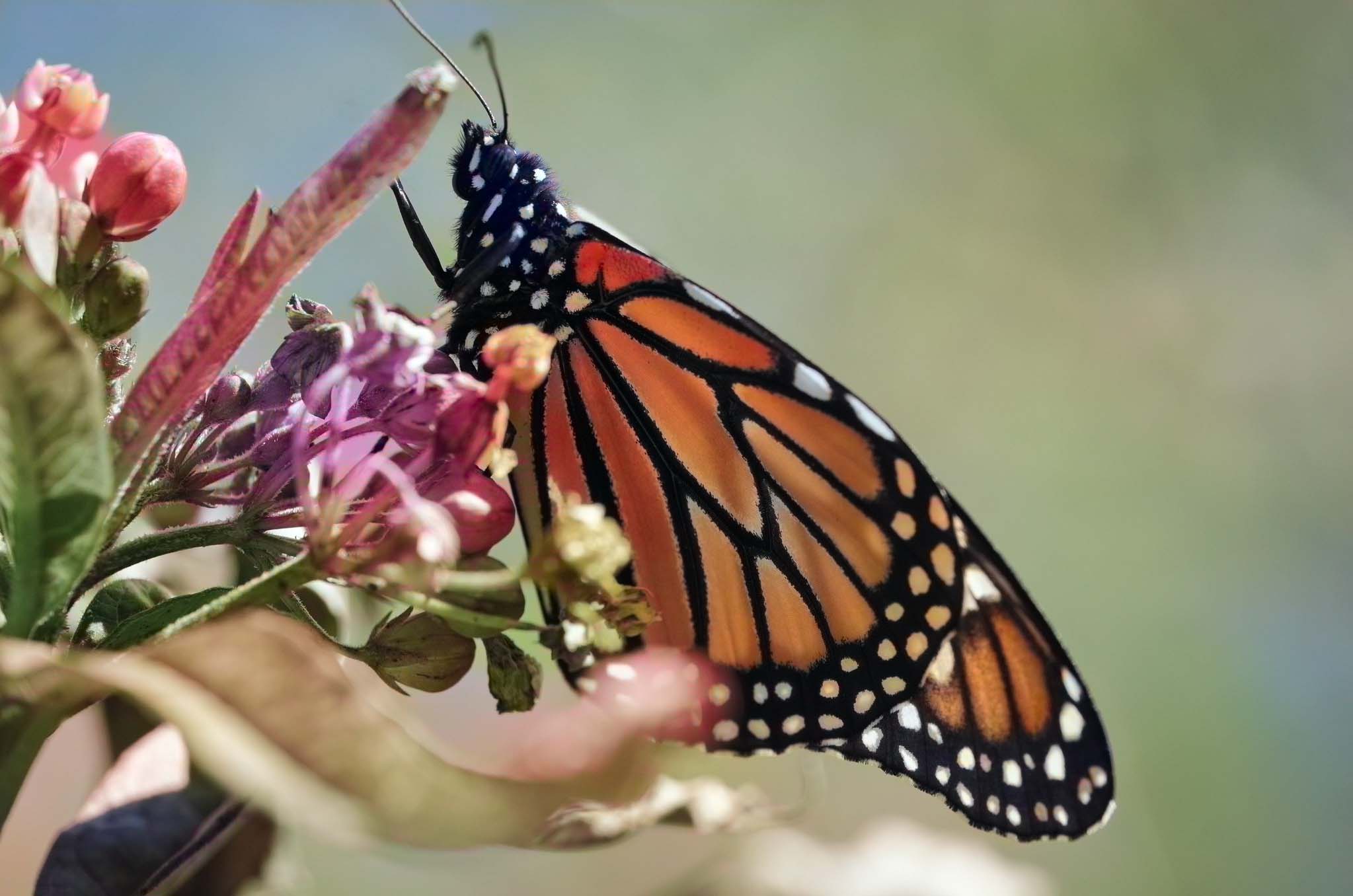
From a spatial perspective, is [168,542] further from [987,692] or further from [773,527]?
[987,692]

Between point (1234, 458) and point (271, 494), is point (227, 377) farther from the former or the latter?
point (1234, 458)

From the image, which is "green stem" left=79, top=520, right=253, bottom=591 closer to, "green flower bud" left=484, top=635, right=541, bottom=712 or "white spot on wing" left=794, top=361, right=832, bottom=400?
"green flower bud" left=484, top=635, right=541, bottom=712

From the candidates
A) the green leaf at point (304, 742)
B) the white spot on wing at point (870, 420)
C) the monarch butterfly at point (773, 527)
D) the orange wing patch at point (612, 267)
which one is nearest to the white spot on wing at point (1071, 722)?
the monarch butterfly at point (773, 527)

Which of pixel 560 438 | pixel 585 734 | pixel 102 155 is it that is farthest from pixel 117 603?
pixel 560 438

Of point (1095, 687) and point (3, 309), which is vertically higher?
point (1095, 687)

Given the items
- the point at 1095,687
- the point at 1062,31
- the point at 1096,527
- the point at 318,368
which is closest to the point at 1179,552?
the point at 1096,527

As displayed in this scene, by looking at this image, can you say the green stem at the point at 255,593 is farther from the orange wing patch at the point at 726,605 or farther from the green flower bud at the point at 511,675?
the orange wing patch at the point at 726,605

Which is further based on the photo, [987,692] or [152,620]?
[987,692]

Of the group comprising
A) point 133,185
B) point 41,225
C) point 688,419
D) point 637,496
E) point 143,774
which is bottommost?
point 143,774
